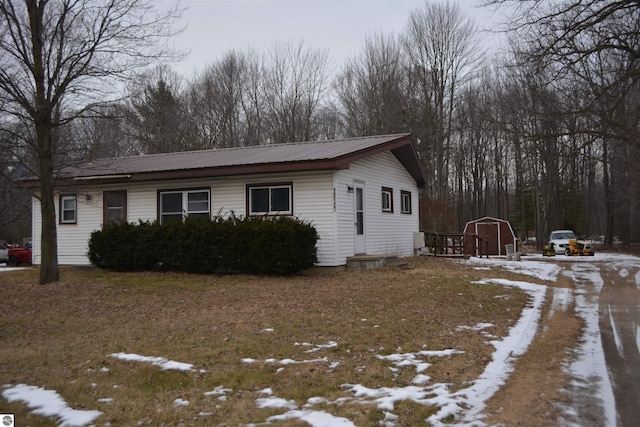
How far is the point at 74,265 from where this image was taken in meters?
18.0

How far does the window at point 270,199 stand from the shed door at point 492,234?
1550 centimetres

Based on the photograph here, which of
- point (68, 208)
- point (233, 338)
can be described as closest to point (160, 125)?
point (68, 208)

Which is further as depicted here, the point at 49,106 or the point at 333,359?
the point at 49,106

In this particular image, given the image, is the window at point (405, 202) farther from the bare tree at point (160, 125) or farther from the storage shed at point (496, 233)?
the bare tree at point (160, 125)

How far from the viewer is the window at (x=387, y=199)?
18.1 m

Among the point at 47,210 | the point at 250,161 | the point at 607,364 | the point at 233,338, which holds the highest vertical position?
the point at 250,161

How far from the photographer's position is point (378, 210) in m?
17.4

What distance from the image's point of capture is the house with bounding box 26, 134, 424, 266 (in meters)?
14.6

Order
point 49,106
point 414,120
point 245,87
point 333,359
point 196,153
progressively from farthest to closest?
point 245,87, point 414,120, point 196,153, point 49,106, point 333,359

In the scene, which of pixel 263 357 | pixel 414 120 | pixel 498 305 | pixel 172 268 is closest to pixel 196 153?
pixel 172 268

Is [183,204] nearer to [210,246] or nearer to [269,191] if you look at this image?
[210,246]

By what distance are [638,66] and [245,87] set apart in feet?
102

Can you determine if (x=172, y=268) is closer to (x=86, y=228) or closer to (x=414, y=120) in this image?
(x=86, y=228)

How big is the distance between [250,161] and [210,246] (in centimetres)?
277
